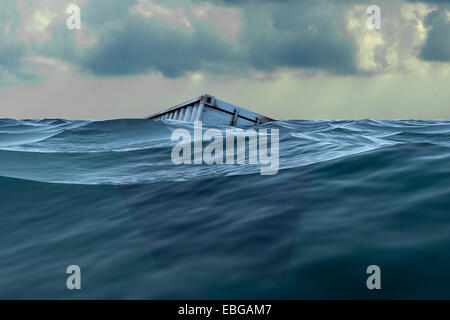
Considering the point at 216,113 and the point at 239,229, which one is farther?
the point at 216,113

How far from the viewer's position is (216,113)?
47.6 feet

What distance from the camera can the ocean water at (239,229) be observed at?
2514mm

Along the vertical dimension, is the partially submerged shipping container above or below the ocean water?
above

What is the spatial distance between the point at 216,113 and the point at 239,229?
11.4 m

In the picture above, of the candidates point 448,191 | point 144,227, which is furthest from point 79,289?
point 448,191

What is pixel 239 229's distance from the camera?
3.36 m

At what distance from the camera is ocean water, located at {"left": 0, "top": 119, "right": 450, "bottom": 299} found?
2514 mm

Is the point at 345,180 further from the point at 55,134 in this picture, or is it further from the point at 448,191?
the point at 55,134

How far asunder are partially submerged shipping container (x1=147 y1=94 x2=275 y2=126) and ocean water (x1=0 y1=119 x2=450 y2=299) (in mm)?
8044

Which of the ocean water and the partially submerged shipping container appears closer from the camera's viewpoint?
the ocean water

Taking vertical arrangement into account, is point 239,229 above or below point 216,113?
below

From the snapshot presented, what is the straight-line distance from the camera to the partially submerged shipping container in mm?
14297
